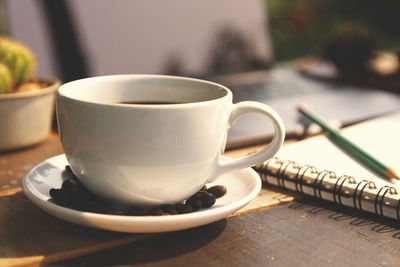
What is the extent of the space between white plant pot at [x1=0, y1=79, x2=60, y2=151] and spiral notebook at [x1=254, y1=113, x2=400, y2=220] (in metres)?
0.33

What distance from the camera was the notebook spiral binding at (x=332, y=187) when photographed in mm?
438

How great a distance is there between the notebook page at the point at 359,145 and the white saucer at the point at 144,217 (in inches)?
3.5

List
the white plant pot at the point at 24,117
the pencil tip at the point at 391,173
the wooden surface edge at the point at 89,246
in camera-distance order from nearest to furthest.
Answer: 1. the wooden surface edge at the point at 89,246
2. the pencil tip at the point at 391,173
3. the white plant pot at the point at 24,117

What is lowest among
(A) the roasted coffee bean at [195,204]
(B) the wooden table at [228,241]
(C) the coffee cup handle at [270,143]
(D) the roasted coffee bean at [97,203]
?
(B) the wooden table at [228,241]

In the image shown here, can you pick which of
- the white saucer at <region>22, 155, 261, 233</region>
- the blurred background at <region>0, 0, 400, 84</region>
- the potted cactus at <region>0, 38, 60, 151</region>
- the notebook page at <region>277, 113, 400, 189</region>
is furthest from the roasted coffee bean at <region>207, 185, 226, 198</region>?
the blurred background at <region>0, 0, 400, 84</region>

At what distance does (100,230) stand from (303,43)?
2.46m

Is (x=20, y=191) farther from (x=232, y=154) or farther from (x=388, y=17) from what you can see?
(x=388, y=17)

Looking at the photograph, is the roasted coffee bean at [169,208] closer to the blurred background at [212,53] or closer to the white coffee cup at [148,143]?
the white coffee cup at [148,143]

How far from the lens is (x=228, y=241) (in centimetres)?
40

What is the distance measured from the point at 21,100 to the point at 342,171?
1.40 ft

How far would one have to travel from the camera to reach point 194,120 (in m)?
0.39

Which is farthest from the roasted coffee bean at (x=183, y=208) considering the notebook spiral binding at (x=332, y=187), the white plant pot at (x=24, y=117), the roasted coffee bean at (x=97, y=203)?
the white plant pot at (x=24, y=117)

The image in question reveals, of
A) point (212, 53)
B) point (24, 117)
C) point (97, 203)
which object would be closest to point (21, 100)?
point (24, 117)

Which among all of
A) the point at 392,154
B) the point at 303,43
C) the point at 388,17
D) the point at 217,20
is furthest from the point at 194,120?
the point at 388,17
